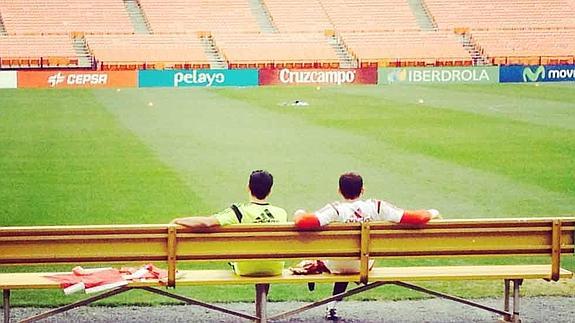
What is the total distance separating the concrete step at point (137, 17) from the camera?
43.8 meters

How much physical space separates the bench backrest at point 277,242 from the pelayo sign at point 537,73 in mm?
32984

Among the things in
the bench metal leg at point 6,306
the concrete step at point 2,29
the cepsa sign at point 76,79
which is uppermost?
the concrete step at point 2,29

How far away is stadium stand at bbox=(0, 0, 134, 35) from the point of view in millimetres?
41844

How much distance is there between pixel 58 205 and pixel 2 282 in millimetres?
6335

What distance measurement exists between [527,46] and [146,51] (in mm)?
15955

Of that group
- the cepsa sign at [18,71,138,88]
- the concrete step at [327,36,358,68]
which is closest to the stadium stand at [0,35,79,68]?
the cepsa sign at [18,71,138,88]

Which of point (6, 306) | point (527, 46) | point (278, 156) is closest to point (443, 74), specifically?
point (527, 46)

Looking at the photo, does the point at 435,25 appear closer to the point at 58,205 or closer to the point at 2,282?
the point at 58,205

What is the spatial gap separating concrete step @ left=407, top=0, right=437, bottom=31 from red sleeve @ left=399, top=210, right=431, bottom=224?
131 feet

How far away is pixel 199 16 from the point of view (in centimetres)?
4525

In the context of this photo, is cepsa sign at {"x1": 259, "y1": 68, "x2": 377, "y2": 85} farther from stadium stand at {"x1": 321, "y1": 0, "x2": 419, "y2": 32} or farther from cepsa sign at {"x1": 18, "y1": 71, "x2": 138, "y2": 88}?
stadium stand at {"x1": 321, "y1": 0, "x2": 419, "y2": 32}

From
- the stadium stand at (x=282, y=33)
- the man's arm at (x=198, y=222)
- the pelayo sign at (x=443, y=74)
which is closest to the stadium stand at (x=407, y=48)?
the stadium stand at (x=282, y=33)

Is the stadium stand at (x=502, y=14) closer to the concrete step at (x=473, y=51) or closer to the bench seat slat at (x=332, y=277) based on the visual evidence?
the concrete step at (x=473, y=51)

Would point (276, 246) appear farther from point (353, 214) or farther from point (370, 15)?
point (370, 15)
